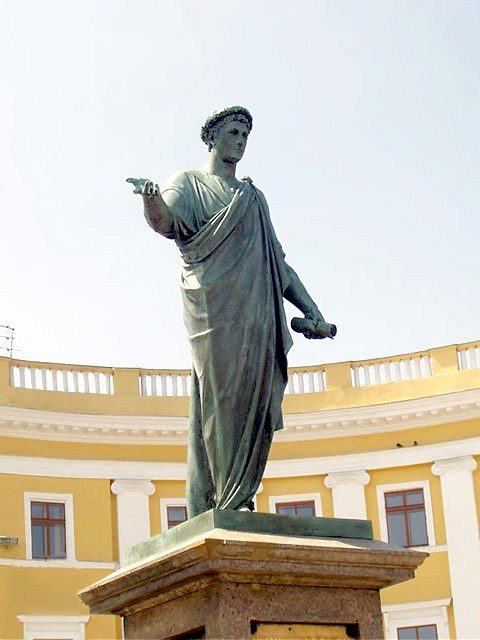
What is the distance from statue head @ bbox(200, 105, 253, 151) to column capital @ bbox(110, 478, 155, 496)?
20384mm

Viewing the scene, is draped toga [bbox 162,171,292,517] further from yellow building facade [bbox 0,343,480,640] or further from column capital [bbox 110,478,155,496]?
column capital [bbox 110,478,155,496]

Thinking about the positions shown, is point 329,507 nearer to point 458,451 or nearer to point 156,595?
point 458,451

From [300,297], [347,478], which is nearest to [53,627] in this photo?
[347,478]

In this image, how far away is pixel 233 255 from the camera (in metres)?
6.81

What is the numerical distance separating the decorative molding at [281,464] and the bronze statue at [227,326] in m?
20.0

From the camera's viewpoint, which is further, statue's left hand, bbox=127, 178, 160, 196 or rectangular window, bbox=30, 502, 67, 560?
rectangular window, bbox=30, 502, 67, 560

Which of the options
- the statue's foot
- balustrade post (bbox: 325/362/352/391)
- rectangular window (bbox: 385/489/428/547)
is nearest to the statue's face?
the statue's foot

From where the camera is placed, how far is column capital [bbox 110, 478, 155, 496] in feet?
88.8

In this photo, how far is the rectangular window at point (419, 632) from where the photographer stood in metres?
26.3

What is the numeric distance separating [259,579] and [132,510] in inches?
837

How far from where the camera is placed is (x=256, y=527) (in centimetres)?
615

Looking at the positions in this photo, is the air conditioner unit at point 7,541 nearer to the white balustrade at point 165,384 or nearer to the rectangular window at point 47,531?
the rectangular window at point 47,531

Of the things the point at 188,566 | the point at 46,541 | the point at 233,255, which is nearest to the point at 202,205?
the point at 233,255

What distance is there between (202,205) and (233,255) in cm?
32
